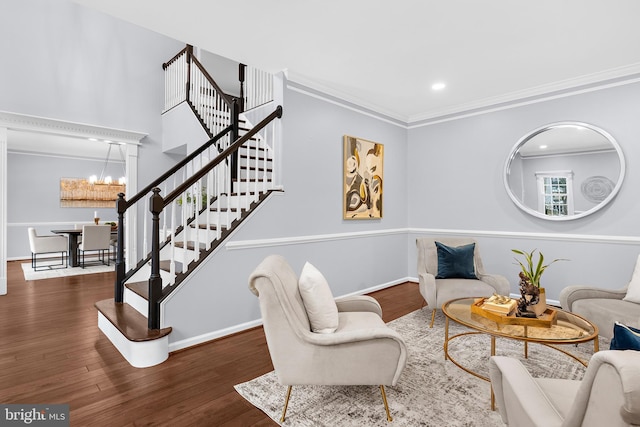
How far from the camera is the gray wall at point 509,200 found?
3510 mm

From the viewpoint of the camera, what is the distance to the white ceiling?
8.02ft

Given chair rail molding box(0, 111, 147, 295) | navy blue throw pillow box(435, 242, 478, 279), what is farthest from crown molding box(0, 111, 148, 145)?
navy blue throw pillow box(435, 242, 478, 279)

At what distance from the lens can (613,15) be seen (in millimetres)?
2533

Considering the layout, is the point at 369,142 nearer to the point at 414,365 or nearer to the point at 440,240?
the point at 440,240

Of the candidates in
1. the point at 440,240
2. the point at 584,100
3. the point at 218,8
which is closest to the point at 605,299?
the point at 440,240

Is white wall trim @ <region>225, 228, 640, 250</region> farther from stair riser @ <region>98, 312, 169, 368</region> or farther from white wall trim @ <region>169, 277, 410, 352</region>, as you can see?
stair riser @ <region>98, 312, 169, 368</region>

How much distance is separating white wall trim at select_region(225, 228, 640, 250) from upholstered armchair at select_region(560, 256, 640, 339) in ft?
2.63

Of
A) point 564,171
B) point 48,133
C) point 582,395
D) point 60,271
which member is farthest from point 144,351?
point 60,271

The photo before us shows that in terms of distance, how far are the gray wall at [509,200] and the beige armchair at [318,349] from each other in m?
3.28

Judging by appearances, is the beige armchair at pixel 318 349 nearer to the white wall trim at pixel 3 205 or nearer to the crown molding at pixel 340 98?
the crown molding at pixel 340 98

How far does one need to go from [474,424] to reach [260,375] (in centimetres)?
144

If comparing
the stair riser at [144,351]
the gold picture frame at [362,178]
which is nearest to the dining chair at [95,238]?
the stair riser at [144,351]

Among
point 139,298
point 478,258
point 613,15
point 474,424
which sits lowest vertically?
point 474,424

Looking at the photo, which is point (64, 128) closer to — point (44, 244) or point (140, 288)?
point (44, 244)
